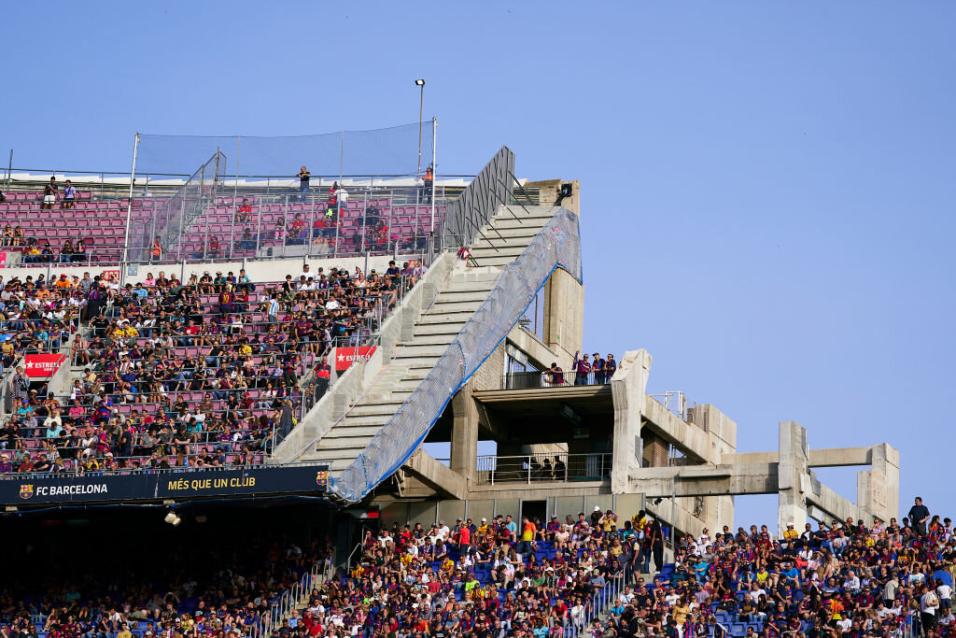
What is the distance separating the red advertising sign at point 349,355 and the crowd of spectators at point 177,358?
351 millimetres

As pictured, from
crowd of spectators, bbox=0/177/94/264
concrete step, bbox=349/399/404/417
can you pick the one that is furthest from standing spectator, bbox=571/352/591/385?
crowd of spectators, bbox=0/177/94/264

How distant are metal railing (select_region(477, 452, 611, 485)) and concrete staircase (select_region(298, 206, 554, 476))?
392 cm

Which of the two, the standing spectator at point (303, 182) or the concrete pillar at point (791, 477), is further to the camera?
the standing spectator at point (303, 182)

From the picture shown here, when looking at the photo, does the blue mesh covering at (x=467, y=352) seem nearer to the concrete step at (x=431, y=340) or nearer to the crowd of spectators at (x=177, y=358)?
the concrete step at (x=431, y=340)

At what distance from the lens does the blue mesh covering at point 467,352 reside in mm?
43969

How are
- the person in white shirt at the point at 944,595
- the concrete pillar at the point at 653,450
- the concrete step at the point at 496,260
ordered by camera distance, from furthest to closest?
the concrete pillar at the point at 653,450
the concrete step at the point at 496,260
the person in white shirt at the point at 944,595

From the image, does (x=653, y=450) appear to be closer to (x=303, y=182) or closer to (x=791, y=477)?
(x=791, y=477)

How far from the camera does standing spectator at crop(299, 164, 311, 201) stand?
56969 millimetres

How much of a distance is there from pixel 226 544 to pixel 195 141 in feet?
52.0

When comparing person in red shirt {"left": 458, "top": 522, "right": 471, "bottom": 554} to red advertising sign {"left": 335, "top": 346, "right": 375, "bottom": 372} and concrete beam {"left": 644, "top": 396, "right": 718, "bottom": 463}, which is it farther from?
concrete beam {"left": 644, "top": 396, "right": 718, "bottom": 463}

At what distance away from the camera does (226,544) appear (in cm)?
4716

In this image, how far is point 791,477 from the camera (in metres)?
45.9

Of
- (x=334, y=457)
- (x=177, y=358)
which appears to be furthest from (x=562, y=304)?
(x=334, y=457)

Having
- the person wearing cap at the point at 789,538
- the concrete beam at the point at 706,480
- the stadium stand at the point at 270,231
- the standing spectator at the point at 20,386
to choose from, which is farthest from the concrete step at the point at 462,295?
the person wearing cap at the point at 789,538
